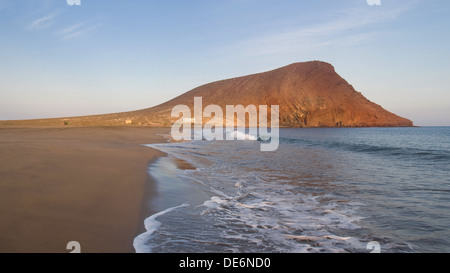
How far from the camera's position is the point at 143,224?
405 cm

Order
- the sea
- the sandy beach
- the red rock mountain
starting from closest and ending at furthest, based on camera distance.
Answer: the sandy beach
the sea
the red rock mountain

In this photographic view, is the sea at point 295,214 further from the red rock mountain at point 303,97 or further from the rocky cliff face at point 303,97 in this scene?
the rocky cliff face at point 303,97

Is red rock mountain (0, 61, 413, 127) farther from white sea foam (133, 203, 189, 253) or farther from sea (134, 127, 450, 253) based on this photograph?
white sea foam (133, 203, 189, 253)

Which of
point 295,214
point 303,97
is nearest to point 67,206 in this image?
point 295,214

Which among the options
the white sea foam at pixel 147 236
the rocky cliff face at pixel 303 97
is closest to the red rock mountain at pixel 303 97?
the rocky cliff face at pixel 303 97

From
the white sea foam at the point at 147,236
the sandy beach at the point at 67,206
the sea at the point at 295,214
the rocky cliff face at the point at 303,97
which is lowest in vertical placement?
the sea at the point at 295,214

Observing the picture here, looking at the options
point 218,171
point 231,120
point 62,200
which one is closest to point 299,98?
point 231,120

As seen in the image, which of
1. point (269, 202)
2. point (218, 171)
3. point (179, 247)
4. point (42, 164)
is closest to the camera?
point (179, 247)

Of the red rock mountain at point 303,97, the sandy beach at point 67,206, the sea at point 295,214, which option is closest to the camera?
the sandy beach at point 67,206

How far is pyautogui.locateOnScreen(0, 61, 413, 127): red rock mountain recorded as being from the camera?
93.8m

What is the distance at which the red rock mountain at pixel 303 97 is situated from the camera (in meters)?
93.8

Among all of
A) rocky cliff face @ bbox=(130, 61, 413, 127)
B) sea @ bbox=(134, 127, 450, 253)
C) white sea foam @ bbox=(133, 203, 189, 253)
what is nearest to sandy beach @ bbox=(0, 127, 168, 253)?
white sea foam @ bbox=(133, 203, 189, 253)
